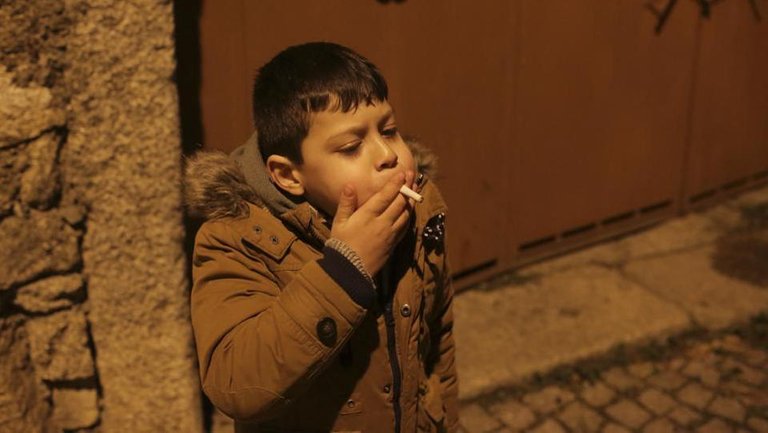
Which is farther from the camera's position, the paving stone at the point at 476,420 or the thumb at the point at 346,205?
the paving stone at the point at 476,420

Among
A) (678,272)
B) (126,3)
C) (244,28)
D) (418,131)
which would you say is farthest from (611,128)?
(126,3)

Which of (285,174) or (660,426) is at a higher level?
(285,174)

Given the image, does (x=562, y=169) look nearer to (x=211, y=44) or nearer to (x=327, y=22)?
(x=327, y=22)

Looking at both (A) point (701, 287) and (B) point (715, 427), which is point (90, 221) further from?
(A) point (701, 287)

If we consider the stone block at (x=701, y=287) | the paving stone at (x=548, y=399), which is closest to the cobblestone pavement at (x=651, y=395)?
the paving stone at (x=548, y=399)

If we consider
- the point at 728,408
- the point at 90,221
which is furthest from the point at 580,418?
the point at 90,221

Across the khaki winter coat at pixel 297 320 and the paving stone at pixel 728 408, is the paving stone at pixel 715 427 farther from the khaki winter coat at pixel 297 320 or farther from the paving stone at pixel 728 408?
the khaki winter coat at pixel 297 320

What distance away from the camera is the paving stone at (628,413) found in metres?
3.28

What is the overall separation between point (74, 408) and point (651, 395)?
2.41 meters

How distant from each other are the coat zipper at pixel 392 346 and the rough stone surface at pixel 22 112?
131 cm

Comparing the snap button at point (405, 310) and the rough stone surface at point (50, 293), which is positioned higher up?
the snap button at point (405, 310)

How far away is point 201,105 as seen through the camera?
302 cm

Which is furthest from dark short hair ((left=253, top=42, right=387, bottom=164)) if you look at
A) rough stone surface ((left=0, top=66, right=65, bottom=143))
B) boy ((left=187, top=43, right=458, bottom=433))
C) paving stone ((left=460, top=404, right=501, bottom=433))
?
paving stone ((left=460, top=404, right=501, bottom=433))

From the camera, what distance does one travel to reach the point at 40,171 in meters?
2.45
